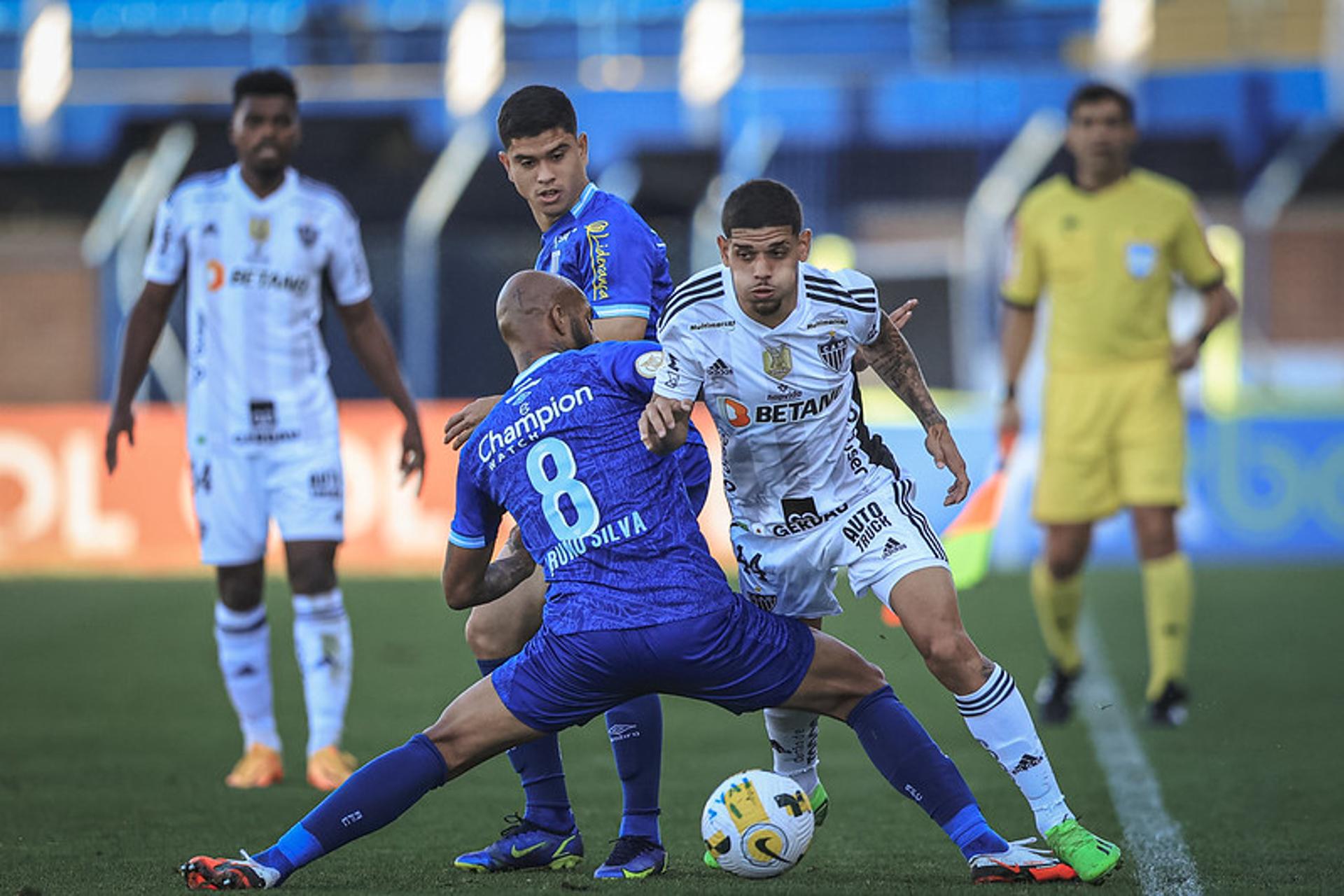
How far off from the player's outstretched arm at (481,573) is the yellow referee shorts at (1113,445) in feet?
13.1

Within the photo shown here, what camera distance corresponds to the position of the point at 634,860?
5.05 m

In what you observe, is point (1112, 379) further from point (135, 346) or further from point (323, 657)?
point (135, 346)

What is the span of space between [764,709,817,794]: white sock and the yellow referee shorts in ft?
10.8

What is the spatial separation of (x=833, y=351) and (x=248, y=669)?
305cm

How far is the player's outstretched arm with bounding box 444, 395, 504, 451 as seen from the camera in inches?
191

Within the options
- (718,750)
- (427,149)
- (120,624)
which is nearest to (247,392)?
(718,750)

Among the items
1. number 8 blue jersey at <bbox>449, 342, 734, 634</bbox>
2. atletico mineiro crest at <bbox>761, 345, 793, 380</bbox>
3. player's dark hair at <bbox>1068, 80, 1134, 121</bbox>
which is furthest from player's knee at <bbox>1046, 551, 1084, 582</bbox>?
number 8 blue jersey at <bbox>449, 342, 734, 634</bbox>

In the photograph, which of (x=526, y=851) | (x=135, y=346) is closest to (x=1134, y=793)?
(x=526, y=851)

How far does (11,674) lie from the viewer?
10094mm

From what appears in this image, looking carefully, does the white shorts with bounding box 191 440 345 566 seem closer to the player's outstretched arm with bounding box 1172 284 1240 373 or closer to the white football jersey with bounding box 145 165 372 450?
the white football jersey with bounding box 145 165 372 450

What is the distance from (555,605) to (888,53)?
61.7 feet

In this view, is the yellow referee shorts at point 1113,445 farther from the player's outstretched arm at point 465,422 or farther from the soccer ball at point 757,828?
the player's outstretched arm at point 465,422

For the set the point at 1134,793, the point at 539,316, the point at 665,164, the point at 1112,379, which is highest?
the point at 665,164

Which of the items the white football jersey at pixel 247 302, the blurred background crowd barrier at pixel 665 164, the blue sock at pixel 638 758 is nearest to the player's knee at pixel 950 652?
the blue sock at pixel 638 758
